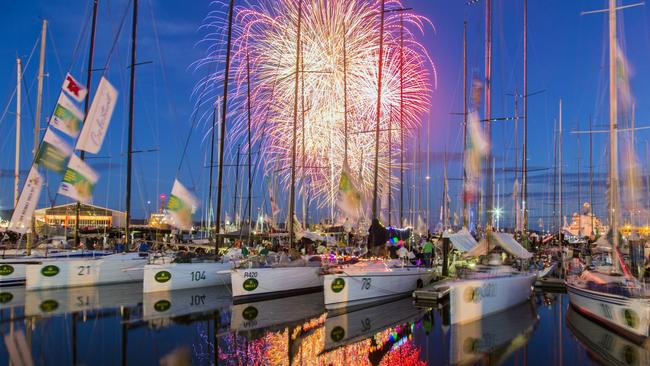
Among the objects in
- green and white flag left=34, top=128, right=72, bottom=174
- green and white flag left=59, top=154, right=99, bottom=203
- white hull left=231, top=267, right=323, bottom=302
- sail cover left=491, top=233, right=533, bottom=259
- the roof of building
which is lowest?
white hull left=231, top=267, right=323, bottom=302

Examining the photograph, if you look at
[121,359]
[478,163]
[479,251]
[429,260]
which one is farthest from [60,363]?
[478,163]

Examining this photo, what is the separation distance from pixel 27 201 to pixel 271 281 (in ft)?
36.1

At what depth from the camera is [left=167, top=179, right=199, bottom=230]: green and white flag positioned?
24.5 metres

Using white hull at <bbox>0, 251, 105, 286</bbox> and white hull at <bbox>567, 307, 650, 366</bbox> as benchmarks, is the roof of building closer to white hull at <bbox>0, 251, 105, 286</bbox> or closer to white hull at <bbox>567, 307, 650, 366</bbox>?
white hull at <bbox>0, 251, 105, 286</bbox>

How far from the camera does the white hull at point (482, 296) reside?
1758cm

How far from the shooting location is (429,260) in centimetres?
2752

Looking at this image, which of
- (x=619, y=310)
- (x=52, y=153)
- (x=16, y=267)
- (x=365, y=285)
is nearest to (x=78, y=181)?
(x=52, y=153)

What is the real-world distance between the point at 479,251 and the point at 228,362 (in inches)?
541

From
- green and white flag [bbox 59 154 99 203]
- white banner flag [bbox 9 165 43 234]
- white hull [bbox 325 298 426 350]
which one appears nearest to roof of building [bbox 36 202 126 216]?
white banner flag [bbox 9 165 43 234]

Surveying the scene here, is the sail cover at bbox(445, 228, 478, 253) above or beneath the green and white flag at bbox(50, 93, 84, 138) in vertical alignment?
beneath

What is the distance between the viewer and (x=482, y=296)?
60.7 feet

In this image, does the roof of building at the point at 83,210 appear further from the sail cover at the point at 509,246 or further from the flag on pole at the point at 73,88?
the sail cover at the point at 509,246

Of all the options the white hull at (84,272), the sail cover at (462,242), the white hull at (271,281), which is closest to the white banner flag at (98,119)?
the white hull at (84,272)

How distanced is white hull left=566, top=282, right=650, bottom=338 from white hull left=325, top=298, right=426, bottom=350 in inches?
209
